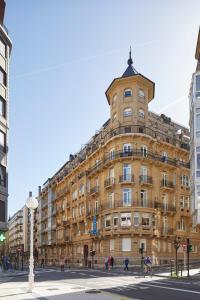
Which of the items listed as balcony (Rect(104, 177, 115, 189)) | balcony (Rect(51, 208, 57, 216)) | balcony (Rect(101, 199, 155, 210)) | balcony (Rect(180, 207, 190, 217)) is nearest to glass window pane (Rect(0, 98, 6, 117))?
balcony (Rect(101, 199, 155, 210))

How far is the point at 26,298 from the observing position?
16.6m

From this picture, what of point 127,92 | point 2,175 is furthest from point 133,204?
point 2,175

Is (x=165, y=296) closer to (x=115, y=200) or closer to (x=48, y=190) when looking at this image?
(x=115, y=200)

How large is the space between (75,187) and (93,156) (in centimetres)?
1065

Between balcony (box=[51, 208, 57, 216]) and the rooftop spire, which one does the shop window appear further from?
balcony (box=[51, 208, 57, 216])

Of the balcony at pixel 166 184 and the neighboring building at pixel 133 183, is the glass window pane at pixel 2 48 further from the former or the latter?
the balcony at pixel 166 184

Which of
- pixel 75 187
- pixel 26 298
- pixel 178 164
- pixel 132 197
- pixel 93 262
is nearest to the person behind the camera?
pixel 26 298

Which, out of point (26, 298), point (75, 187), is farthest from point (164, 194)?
point (26, 298)

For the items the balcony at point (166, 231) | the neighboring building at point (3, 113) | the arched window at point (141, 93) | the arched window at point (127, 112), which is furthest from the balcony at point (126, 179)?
the neighboring building at point (3, 113)

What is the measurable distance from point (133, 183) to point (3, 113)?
26190 mm

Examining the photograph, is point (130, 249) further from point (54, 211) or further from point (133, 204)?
point (54, 211)

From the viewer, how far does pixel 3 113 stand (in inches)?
1235

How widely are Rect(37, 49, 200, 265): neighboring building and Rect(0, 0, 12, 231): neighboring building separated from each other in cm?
2417

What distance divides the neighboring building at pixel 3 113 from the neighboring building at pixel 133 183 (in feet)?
79.3
